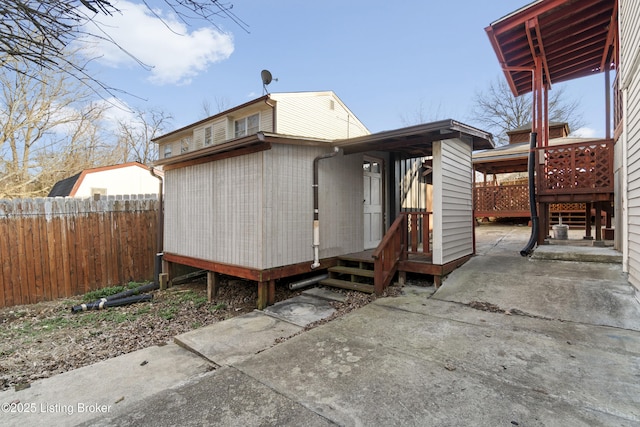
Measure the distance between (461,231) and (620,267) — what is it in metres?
2.41

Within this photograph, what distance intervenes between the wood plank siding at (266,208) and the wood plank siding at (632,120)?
414 centimetres

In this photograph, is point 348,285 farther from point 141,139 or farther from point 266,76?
point 141,139

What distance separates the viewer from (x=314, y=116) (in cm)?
824

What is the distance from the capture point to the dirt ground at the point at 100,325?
138 inches

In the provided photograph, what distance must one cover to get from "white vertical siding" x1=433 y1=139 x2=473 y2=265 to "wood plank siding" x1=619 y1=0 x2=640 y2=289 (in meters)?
2.27

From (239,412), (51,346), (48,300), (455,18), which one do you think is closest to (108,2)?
(239,412)

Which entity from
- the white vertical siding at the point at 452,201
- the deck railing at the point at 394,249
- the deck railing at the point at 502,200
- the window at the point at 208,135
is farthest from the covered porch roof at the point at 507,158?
the window at the point at 208,135

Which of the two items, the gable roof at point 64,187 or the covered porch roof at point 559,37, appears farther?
the gable roof at point 64,187

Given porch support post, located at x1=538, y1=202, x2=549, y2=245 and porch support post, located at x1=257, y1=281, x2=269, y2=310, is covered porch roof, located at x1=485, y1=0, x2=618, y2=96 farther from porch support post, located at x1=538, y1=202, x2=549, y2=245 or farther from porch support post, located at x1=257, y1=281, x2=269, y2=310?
porch support post, located at x1=257, y1=281, x2=269, y2=310

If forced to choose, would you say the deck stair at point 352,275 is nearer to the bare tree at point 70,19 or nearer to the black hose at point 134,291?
the black hose at point 134,291

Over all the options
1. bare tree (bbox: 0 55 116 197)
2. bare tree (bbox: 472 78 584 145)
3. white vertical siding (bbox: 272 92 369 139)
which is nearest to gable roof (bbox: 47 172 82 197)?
bare tree (bbox: 0 55 116 197)

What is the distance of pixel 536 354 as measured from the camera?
287 cm

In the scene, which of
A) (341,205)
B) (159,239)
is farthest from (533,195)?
(159,239)

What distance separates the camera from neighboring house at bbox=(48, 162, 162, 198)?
40.4ft
